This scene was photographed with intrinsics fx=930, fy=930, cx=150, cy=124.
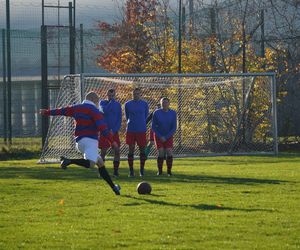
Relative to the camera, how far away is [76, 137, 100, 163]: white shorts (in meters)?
16.2

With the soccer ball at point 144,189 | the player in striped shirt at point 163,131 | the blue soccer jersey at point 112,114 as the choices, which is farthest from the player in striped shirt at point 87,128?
the player in striped shirt at point 163,131

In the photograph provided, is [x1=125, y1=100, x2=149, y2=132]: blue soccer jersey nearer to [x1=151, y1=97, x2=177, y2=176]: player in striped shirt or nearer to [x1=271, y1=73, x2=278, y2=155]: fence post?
[x1=151, y1=97, x2=177, y2=176]: player in striped shirt

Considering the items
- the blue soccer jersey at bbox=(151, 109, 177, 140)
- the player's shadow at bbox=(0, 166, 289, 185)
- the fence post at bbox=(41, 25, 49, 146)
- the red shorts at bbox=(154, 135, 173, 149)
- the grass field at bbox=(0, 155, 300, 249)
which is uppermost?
the fence post at bbox=(41, 25, 49, 146)

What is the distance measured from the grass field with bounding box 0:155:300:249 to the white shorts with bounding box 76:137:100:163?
0.62 meters

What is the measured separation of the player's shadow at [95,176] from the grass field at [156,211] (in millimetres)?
22

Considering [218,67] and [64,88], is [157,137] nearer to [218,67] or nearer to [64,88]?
[64,88]

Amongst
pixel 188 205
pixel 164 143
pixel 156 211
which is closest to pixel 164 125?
pixel 164 143

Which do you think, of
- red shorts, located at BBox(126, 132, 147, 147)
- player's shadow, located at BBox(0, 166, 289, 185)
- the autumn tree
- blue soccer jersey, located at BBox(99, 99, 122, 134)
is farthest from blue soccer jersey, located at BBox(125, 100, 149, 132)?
the autumn tree

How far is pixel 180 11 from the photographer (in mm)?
33406

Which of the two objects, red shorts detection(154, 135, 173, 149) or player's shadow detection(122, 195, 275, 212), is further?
red shorts detection(154, 135, 173, 149)

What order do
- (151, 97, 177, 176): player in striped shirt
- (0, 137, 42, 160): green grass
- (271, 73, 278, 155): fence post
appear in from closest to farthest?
(151, 97, 177, 176): player in striped shirt < (271, 73, 278, 155): fence post < (0, 137, 42, 160): green grass

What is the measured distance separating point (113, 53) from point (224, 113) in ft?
25.0

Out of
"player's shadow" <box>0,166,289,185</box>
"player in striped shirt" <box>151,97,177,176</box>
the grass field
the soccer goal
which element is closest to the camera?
the grass field

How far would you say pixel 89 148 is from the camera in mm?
16344
